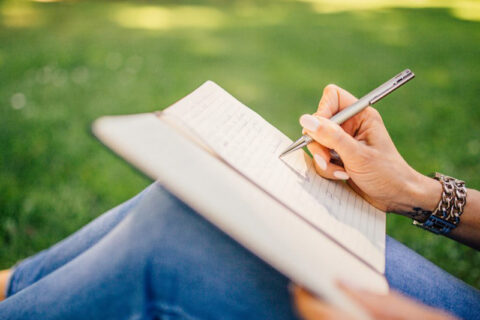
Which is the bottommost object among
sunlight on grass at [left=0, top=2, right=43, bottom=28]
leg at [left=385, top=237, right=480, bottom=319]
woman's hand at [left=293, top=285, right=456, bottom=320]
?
sunlight on grass at [left=0, top=2, right=43, bottom=28]

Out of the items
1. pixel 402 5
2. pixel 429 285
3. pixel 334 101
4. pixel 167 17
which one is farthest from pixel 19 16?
pixel 402 5

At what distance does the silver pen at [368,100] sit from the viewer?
919 millimetres

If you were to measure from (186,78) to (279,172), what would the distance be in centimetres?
226

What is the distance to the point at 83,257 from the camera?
758 mm

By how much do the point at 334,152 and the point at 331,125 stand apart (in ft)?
0.43

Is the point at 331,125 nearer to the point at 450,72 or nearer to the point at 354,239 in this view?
the point at 354,239

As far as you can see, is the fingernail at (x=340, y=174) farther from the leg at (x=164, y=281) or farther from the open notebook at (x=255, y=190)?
the leg at (x=164, y=281)

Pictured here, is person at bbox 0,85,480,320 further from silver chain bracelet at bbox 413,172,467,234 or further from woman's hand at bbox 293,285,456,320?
silver chain bracelet at bbox 413,172,467,234

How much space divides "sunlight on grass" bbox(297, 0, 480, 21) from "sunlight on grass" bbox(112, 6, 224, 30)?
72.8 inches

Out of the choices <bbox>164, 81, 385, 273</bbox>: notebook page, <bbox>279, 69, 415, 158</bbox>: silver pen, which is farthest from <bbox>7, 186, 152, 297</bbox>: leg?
<bbox>279, 69, 415, 158</bbox>: silver pen

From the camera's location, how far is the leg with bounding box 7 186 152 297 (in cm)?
96

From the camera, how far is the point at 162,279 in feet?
2.25

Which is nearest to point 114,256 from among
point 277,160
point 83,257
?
point 83,257

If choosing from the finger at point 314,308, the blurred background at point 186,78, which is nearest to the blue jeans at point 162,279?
the finger at point 314,308
